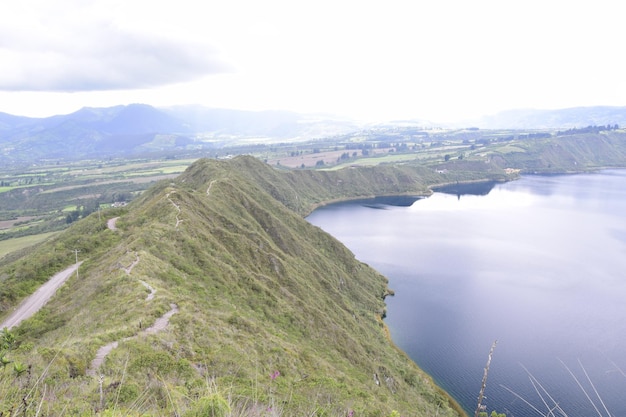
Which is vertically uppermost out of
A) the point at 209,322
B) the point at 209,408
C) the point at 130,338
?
the point at 209,408

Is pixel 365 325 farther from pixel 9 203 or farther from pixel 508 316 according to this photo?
pixel 9 203

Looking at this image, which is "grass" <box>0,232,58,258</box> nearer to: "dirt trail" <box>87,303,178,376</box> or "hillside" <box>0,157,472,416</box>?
"hillside" <box>0,157,472,416</box>

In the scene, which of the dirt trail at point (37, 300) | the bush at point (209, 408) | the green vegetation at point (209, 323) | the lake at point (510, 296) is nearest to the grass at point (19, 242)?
the green vegetation at point (209, 323)

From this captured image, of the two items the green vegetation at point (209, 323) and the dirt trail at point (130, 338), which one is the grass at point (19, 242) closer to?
the green vegetation at point (209, 323)

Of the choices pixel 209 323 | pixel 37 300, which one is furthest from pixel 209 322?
pixel 37 300

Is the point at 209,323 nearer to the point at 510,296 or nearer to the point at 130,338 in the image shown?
the point at 130,338

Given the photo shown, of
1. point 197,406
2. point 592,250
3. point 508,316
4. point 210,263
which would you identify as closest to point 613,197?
point 592,250

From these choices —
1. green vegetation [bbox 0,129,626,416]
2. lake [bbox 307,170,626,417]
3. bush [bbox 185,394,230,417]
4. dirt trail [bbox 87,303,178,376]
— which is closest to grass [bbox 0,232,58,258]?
green vegetation [bbox 0,129,626,416]
